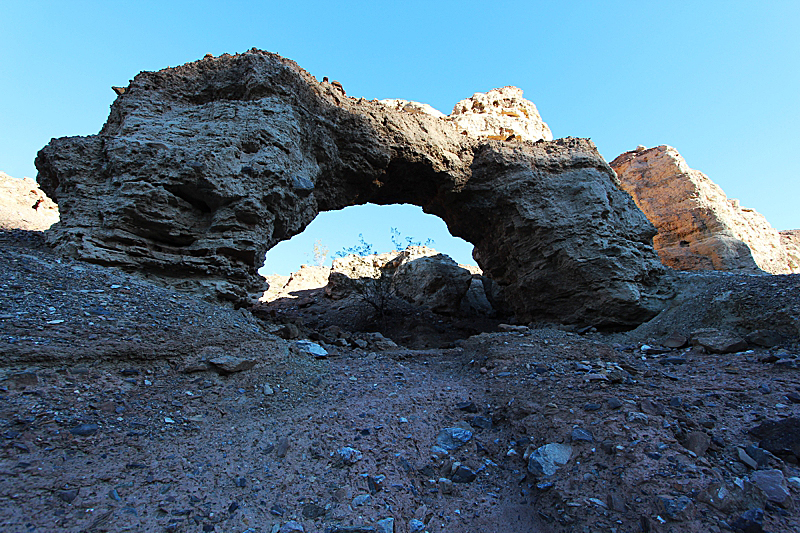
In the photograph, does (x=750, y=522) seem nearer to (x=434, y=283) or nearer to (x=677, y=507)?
(x=677, y=507)

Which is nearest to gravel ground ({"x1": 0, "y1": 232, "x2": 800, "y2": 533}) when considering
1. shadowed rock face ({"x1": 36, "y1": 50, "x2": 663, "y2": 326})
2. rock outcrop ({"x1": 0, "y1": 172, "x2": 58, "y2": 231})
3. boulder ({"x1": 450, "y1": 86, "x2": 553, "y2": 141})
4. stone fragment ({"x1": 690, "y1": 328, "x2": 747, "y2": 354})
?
stone fragment ({"x1": 690, "y1": 328, "x2": 747, "y2": 354})

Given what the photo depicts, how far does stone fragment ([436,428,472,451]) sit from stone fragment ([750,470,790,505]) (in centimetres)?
193

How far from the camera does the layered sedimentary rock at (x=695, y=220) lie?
38.5ft

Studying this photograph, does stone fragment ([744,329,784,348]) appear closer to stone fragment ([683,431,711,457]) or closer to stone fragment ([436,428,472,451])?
stone fragment ([683,431,711,457])

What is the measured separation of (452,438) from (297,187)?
489cm

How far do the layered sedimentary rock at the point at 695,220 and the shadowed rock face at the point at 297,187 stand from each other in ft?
18.5

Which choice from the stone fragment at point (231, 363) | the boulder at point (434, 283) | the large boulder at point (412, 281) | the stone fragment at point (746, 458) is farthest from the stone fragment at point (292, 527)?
the boulder at point (434, 283)

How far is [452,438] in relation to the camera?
11.0ft

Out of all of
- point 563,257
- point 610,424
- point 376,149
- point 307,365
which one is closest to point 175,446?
point 307,365

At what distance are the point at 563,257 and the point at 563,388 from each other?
180 inches

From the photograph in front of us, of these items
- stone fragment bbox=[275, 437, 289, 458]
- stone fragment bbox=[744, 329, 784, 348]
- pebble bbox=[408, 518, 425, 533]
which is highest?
stone fragment bbox=[744, 329, 784, 348]

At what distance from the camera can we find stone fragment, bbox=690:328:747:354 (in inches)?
189

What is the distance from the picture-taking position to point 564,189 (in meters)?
8.35

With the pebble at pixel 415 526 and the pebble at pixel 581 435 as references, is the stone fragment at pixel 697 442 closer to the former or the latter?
the pebble at pixel 581 435
